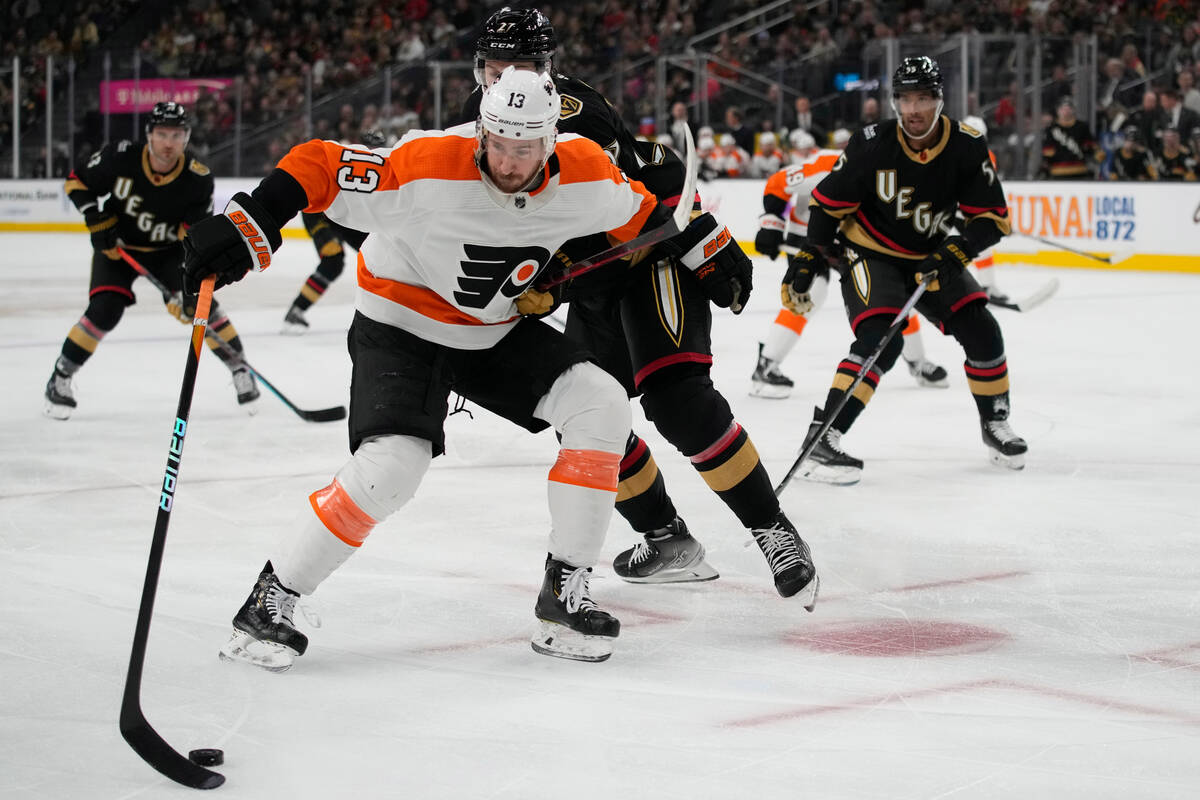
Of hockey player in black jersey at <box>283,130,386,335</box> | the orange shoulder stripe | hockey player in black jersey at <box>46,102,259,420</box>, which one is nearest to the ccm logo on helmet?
the orange shoulder stripe

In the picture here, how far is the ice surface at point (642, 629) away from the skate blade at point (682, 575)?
0.16 ft

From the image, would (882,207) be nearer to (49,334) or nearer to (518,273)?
(518,273)

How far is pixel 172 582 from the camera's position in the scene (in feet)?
10.0

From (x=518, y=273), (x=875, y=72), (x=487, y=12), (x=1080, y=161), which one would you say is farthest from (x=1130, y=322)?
(x=487, y=12)

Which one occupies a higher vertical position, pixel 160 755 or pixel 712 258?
pixel 712 258

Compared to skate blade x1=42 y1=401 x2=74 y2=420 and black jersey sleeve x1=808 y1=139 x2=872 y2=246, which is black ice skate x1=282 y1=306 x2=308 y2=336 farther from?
black jersey sleeve x1=808 y1=139 x2=872 y2=246

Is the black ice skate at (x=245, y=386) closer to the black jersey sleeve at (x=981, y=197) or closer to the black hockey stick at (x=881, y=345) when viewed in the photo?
the black hockey stick at (x=881, y=345)

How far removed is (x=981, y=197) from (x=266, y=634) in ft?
8.25

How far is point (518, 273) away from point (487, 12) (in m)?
15.9

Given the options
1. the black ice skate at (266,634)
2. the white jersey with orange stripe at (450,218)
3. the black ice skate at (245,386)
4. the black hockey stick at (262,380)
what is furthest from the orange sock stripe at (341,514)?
the black ice skate at (245,386)

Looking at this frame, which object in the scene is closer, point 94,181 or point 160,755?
point 160,755

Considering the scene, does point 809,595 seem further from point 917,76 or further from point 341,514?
point 917,76

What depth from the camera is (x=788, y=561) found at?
2844 millimetres

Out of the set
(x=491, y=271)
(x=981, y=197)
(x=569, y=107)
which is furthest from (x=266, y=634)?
(x=981, y=197)
